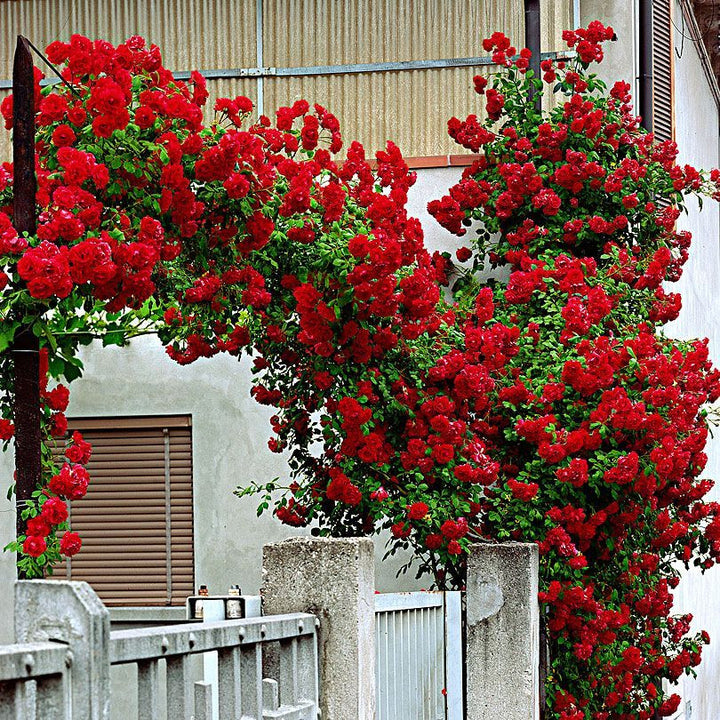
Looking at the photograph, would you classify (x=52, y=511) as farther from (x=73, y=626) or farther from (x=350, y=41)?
(x=350, y=41)

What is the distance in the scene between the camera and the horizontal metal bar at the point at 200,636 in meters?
3.79

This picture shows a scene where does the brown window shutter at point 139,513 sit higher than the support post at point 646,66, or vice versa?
the support post at point 646,66

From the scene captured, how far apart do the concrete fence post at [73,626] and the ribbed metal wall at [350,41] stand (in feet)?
24.4

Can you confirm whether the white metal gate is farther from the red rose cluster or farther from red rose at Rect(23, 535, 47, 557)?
red rose at Rect(23, 535, 47, 557)

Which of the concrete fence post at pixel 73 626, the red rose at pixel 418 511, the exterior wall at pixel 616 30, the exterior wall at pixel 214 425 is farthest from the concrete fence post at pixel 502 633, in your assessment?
the exterior wall at pixel 616 30

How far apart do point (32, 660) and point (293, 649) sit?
1.86 metres

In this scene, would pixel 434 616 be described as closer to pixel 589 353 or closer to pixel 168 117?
pixel 589 353

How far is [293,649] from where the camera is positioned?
5.05 metres

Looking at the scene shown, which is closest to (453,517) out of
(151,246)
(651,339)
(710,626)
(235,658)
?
(651,339)

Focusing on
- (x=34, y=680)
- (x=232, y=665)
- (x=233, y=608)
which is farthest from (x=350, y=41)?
(x=34, y=680)

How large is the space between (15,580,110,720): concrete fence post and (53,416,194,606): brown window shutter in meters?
7.19

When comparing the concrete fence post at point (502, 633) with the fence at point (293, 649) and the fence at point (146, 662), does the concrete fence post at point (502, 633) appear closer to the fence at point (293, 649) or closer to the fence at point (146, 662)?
the fence at point (293, 649)

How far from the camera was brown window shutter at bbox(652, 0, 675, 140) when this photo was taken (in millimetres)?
11930

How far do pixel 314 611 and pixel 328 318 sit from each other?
2.55 metres
